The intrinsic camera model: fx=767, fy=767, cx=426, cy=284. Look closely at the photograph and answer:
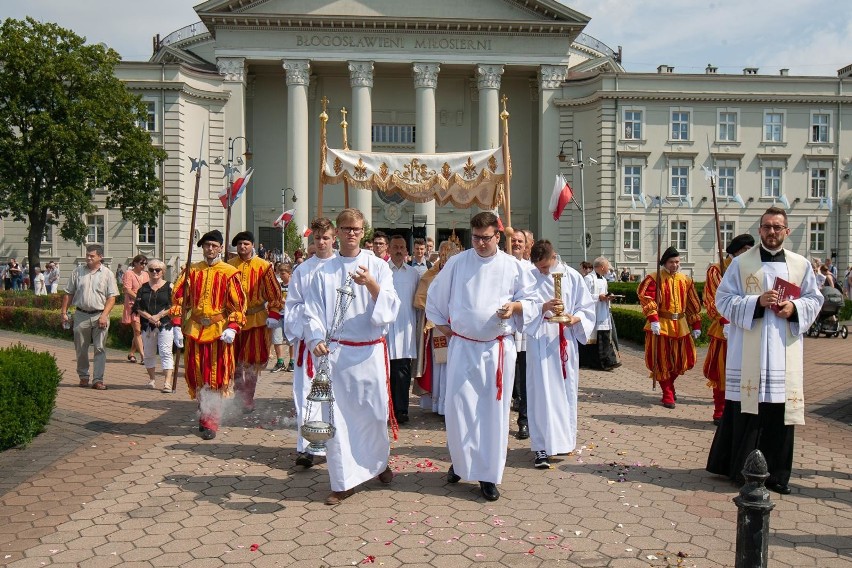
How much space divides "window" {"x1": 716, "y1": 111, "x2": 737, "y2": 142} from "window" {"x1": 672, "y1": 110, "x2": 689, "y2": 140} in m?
1.80

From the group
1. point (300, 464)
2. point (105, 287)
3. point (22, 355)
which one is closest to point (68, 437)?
point (22, 355)

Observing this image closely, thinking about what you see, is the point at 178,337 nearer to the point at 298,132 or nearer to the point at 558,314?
the point at 558,314

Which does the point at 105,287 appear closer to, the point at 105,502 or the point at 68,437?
the point at 68,437

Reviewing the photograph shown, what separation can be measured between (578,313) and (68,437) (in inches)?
211

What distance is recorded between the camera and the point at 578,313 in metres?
7.57

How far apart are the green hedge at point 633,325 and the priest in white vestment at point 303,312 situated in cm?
1164

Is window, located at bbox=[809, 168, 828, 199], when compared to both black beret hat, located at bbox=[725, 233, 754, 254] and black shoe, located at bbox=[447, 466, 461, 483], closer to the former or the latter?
black beret hat, located at bbox=[725, 233, 754, 254]

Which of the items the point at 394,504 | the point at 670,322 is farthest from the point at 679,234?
the point at 394,504

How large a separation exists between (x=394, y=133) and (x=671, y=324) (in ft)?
119

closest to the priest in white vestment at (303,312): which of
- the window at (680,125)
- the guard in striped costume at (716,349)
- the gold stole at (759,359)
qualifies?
the gold stole at (759,359)

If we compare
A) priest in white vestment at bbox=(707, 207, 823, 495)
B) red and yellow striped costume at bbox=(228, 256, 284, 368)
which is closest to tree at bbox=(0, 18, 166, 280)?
red and yellow striped costume at bbox=(228, 256, 284, 368)

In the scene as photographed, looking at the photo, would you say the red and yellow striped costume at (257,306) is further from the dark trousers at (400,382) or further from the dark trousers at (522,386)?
the dark trousers at (522,386)

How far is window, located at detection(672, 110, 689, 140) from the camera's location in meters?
41.9

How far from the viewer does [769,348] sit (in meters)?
6.21
